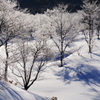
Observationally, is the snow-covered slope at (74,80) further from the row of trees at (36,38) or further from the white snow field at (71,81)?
the row of trees at (36,38)

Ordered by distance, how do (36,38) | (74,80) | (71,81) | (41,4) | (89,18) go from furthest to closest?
1. (41,4)
2. (89,18)
3. (74,80)
4. (71,81)
5. (36,38)

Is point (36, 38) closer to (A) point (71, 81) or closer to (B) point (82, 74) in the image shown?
(A) point (71, 81)

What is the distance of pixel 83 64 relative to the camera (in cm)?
2050

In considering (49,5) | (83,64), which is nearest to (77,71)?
(83,64)

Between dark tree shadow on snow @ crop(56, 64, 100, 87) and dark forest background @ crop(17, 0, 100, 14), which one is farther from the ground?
dark forest background @ crop(17, 0, 100, 14)

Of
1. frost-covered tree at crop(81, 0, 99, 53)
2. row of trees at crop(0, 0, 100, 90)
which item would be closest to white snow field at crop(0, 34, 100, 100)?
row of trees at crop(0, 0, 100, 90)

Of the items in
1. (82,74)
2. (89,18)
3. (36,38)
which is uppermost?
(89,18)

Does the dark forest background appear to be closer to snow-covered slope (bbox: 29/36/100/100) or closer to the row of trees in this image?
the row of trees

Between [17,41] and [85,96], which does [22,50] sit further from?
[85,96]

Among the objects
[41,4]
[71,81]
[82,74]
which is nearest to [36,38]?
[71,81]

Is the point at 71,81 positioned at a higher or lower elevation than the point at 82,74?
lower

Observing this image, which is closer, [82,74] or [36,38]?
[36,38]

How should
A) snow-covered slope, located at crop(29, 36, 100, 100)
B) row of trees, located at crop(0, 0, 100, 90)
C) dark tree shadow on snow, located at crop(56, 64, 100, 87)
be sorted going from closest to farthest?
row of trees, located at crop(0, 0, 100, 90) < snow-covered slope, located at crop(29, 36, 100, 100) < dark tree shadow on snow, located at crop(56, 64, 100, 87)

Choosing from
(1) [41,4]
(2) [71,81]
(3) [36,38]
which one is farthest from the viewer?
(1) [41,4]
